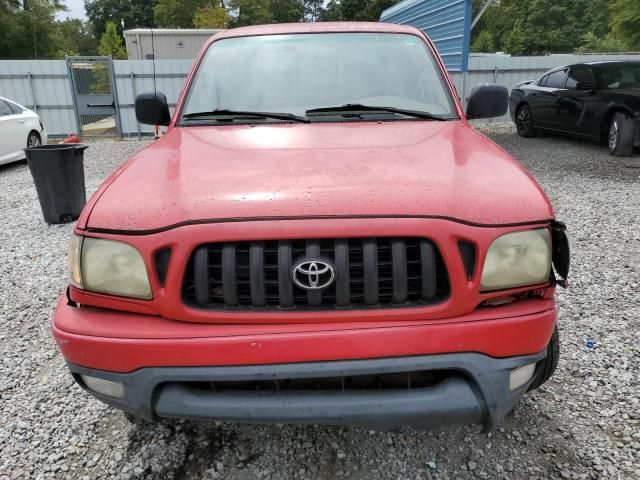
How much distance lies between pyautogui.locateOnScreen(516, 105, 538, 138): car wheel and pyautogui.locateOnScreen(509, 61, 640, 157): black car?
0.32 metres

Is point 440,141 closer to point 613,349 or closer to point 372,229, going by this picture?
point 372,229

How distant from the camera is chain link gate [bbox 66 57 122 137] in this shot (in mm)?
13828

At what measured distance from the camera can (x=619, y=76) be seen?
9.23 m

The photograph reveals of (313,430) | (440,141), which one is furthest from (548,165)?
(313,430)

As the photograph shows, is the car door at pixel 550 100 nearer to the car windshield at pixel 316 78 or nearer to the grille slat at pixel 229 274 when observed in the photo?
the car windshield at pixel 316 78

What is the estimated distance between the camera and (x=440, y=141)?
7.72ft

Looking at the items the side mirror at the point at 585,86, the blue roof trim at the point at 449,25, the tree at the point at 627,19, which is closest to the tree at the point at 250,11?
the tree at the point at 627,19

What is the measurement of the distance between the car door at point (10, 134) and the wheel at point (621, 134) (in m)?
10.9

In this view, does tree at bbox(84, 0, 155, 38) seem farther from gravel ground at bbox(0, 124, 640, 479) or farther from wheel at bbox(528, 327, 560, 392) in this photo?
Answer: wheel at bbox(528, 327, 560, 392)

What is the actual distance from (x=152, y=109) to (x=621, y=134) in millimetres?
8416

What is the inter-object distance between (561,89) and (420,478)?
10.0 m

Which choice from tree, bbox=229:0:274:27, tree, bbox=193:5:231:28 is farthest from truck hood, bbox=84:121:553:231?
tree, bbox=229:0:274:27

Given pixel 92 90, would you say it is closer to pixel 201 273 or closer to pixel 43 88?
pixel 43 88

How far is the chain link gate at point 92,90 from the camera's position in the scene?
45.4ft
